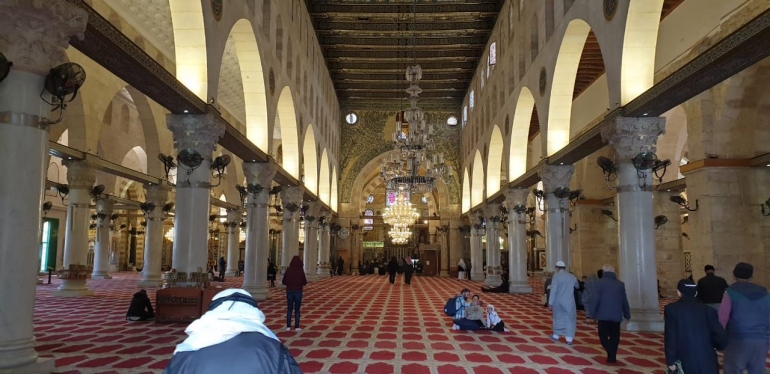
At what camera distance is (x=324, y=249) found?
23266mm

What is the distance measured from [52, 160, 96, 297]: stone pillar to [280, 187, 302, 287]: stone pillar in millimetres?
4991

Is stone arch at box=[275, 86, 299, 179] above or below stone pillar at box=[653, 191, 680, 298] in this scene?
above

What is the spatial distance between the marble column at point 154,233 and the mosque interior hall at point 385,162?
7 cm

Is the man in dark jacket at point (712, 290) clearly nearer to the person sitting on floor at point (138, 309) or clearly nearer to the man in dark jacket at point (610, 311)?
the man in dark jacket at point (610, 311)

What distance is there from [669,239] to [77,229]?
47.8ft

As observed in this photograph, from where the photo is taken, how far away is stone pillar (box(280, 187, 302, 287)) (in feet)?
50.0

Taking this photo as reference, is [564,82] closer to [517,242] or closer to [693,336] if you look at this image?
[517,242]

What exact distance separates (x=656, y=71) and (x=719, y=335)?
9.63 m

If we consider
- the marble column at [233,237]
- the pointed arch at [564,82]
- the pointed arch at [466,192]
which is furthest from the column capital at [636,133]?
the marble column at [233,237]

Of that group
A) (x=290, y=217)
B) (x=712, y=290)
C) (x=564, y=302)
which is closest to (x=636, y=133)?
(x=712, y=290)

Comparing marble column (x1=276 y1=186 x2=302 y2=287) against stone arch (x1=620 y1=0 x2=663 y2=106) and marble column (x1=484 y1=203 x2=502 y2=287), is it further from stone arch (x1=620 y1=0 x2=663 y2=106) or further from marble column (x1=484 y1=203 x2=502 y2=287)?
stone arch (x1=620 y1=0 x2=663 y2=106)

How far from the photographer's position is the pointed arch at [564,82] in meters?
10.1

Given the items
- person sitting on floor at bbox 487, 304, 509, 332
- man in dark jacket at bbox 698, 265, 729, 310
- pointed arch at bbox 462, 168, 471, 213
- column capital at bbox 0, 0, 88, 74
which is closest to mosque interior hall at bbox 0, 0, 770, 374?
column capital at bbox 0, 0, 88, 74

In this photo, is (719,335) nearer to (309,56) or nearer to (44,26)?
(44,26)
